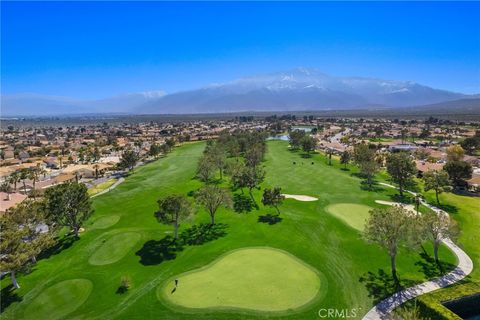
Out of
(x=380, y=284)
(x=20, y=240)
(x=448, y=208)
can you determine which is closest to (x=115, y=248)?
(x=20, y=240)

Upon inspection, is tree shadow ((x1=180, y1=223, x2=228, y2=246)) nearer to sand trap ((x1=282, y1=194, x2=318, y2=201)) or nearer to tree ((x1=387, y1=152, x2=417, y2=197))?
sand trap ((x1=282, y1=194, x2=318, y2=201))

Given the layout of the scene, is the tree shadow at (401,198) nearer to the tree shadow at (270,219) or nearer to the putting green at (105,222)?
the tree shadow at (270,219)

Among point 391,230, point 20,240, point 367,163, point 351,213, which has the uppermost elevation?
point 367,163

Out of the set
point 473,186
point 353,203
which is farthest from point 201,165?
point 473,186

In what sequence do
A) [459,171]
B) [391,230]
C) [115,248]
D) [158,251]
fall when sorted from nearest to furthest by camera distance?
[391,230], [158,251], [115,248], [459,171]

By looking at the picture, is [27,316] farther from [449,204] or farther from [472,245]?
[449,204]

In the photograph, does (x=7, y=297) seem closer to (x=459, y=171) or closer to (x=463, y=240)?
(x=463, y=240)

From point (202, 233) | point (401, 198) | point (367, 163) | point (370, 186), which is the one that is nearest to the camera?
point (202, 233)
